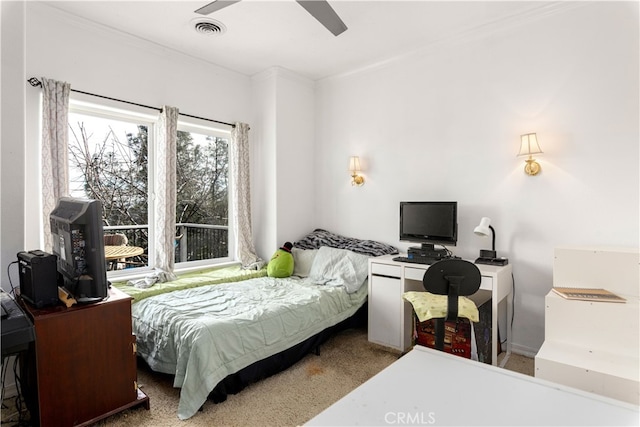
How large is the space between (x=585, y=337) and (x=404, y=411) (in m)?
1.44

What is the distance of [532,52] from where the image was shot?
113 inches

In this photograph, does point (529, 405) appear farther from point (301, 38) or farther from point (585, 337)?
point (301, 38)

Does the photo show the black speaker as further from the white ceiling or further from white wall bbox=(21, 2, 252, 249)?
the white ceiling

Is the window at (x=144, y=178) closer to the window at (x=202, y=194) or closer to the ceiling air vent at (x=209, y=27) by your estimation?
the window at (x=202, y=194)

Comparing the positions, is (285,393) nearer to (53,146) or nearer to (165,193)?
(165,193)

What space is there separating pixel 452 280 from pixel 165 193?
2586mm

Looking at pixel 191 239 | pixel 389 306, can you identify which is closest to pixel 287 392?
pixel 389 306

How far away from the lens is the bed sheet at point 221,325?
212cm

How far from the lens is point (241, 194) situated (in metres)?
3.98

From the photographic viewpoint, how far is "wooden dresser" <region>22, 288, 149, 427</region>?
70.2 inches

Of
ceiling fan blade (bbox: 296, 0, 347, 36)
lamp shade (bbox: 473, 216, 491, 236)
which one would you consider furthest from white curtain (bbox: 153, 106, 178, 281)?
lamp shade (bbox: 473, 216, 491, 236)

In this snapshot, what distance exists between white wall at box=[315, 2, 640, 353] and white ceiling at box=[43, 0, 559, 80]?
206mm

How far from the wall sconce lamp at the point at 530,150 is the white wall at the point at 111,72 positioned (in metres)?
2.85

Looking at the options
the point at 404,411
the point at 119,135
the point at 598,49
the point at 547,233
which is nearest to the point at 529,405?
the point at 404,411
